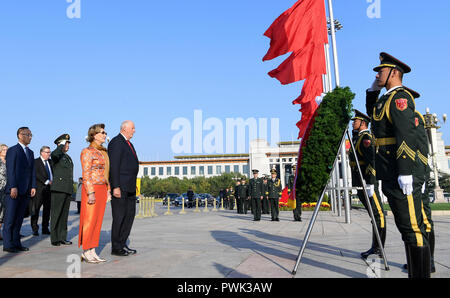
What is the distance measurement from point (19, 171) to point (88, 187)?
201cm

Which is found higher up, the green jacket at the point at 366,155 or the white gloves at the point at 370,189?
the green jacket at the point at 366,155

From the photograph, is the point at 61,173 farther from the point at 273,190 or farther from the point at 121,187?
the point at 273,190

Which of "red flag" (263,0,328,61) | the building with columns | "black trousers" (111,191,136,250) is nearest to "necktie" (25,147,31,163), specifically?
"black trousers" (111,191,136,250)

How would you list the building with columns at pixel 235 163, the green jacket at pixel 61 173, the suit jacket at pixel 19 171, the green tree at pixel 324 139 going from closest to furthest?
the green tree at pixel 324 139 → the suit jacket at pixel 19 171 → the green jacket at pixel 61 173 → the building with columns at pixel 235 163

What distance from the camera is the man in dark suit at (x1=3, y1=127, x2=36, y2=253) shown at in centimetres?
526

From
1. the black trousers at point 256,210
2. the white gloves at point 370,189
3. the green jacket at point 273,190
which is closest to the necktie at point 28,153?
the white gloves at point 370,189

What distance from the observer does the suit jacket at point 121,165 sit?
16.0ft

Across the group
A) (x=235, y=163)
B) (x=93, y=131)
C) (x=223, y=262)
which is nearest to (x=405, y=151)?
(x=223, y=262)

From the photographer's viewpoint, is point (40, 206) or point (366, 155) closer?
point (366, 155)

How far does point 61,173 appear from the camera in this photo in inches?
248

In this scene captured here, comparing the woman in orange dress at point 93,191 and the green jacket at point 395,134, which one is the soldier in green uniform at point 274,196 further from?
the green jacket at point 395,134
